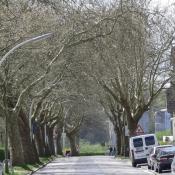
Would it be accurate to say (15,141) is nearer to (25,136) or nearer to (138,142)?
(25,136)

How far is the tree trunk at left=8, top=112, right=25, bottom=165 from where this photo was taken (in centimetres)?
4626

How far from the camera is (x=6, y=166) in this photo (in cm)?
3912

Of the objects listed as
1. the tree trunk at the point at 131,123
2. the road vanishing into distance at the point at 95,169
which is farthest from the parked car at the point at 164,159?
the tree trunk at the point at 131,123

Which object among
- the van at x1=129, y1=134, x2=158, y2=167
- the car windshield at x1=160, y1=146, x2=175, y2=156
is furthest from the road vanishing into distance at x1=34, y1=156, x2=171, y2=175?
the car windshield at x1=160, y1=146, x2=175, y2=156

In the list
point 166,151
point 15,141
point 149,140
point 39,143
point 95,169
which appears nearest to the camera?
point 166,151

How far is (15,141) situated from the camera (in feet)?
155

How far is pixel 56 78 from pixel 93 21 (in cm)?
1543

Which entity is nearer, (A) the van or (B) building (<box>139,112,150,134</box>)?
(A) the van

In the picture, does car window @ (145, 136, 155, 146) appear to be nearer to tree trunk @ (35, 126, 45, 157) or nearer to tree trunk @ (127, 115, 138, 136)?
tree trunk @ (127, 115, 138, 136)

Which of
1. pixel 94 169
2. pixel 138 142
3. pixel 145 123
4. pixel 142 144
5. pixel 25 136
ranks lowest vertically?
pixel 94 169

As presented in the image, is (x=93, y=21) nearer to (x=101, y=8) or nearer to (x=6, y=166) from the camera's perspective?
(x=101, y=8)

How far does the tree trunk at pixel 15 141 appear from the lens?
152 ft

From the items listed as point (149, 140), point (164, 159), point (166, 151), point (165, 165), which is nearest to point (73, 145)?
point (149, 140)

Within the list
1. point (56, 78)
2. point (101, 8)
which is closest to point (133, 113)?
point (56, 78)
